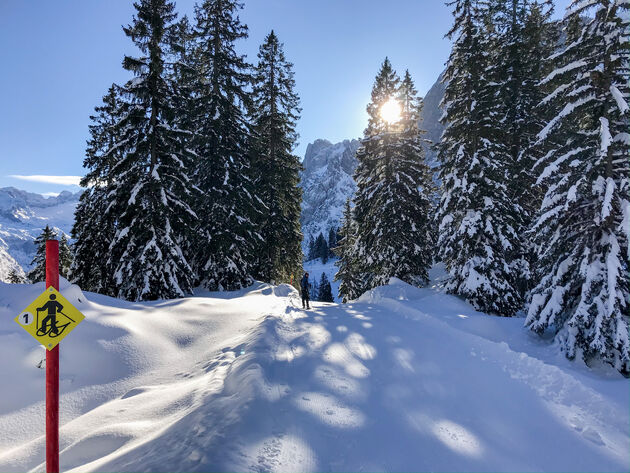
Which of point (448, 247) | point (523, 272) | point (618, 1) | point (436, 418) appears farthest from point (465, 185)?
point (436, 418)

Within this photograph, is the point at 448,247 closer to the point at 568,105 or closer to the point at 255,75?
the point at 568,105

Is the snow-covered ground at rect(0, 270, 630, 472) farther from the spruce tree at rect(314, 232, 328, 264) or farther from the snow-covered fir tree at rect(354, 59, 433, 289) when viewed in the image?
the spruce tree at rect(314, 232, 328, 264)

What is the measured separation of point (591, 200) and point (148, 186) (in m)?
16.0

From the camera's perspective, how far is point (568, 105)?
26.2ft

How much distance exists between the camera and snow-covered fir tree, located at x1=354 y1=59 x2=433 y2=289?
18.7 m

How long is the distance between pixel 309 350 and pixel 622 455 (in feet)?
16.2

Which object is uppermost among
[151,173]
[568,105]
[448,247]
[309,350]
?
[568,105]

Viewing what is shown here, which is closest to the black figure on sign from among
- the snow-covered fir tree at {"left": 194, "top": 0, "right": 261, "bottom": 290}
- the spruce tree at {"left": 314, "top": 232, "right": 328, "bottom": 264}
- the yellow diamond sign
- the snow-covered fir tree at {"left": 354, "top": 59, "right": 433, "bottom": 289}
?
the yellow diamond sign

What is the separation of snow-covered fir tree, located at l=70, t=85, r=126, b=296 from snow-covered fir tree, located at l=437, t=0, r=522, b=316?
15948 millimetres

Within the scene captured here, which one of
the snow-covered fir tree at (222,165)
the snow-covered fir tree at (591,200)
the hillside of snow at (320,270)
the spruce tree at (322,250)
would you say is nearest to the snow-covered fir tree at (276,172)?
the snow-covered fir tree at (222,165)

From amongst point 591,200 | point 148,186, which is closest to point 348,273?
point 148,186

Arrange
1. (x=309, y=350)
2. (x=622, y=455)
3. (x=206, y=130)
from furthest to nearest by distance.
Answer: (x=206, y=130), (x=309, y=350), (x=622, y=455)

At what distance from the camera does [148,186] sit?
45.6 ft

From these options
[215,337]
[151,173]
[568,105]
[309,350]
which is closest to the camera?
[309,350]
